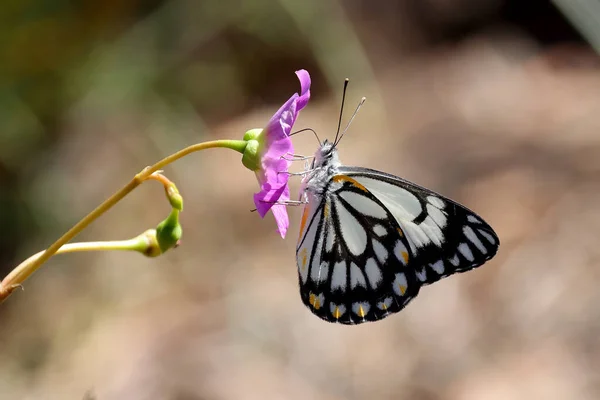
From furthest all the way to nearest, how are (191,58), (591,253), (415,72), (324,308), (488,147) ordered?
1. (415,72)
2. (191,58)
3. (488,147)
4. (591,253)
5. (324,308)

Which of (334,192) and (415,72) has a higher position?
(334,192)

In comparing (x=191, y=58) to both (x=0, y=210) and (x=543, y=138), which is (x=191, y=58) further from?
(x=543, y=138)

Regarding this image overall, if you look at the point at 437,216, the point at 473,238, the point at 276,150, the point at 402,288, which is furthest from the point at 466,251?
the point at 276,150

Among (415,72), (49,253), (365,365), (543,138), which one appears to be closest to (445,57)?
(415,72)

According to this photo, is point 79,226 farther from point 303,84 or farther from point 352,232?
point 352,232

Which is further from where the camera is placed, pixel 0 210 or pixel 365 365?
pixel 0 210

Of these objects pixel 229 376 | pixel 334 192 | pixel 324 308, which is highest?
pixel 334 192

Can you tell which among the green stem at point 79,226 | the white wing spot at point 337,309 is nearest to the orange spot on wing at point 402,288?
the white wing spot at point 337,309

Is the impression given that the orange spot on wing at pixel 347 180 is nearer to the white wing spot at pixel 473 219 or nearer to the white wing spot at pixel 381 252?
the white wing spot at pixel 381 252
